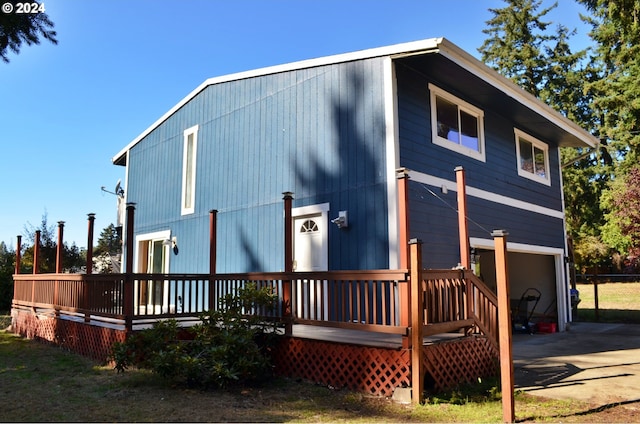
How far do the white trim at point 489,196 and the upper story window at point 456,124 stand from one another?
0.69 metres

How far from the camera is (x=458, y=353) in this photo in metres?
5.79

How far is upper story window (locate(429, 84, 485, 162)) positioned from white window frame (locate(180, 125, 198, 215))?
5.75m

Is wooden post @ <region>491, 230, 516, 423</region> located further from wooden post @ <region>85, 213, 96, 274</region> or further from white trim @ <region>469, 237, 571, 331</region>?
white trim @ <region>469, 237, 571, 331</region>

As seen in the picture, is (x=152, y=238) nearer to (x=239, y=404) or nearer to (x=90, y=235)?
(x=90, y=235)

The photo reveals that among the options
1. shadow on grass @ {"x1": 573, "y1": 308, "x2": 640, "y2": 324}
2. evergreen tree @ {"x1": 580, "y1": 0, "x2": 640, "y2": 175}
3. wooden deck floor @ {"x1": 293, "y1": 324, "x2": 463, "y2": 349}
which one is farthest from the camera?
evergreen tree @ {"x1": 580, "y1": 0, "x2": 640, "y2": 175}

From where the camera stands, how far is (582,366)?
23.2ft

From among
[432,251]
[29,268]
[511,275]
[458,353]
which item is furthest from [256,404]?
[29,268]

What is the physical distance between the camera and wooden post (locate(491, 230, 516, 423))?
4305 millimetres

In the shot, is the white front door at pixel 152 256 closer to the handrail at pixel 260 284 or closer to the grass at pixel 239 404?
the handrail at pixel 260 284

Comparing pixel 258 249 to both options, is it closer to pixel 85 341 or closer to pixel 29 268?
pixel 85 341

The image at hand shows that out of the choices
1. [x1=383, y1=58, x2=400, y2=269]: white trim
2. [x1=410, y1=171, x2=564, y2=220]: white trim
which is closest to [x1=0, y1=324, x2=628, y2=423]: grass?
[x1=383, y1=58, x2=400, y2=269]: white trim

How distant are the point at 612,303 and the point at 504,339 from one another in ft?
62.7

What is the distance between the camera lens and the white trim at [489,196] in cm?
804

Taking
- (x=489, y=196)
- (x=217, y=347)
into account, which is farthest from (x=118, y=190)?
(x=489, y=196)
